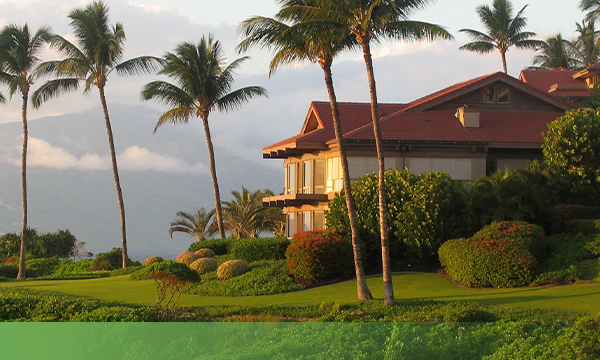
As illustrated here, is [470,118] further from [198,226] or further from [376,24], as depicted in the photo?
[198,226]

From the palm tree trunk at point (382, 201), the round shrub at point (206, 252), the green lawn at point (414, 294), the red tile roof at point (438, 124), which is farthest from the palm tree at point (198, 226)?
the palm tree trunk at point (382, 201)

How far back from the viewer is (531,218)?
2519 cm

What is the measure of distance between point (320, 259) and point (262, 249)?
262 inches

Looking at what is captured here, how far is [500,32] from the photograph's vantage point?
5397cm

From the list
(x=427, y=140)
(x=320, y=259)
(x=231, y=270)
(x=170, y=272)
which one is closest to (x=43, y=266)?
(x=231, y=270)

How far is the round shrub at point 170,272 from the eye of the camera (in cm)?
1728

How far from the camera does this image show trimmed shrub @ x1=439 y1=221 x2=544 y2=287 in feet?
71.2

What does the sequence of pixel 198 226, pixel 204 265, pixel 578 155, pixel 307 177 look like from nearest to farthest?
pixel 578 155 < pixel 204 265 < pixel 307 177 < pixel 198 226

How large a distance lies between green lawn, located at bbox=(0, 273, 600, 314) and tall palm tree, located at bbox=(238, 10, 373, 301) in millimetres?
2087

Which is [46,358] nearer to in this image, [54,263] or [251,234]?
[54,263]

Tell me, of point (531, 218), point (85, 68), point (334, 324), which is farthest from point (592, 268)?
point (85, 68)

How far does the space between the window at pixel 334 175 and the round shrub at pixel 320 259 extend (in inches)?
316

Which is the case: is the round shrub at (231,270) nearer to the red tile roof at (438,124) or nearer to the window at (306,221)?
the red tile roof at (438,124)

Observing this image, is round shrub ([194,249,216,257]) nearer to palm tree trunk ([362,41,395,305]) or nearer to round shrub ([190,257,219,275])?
round shrub ([190,257,219,275])
